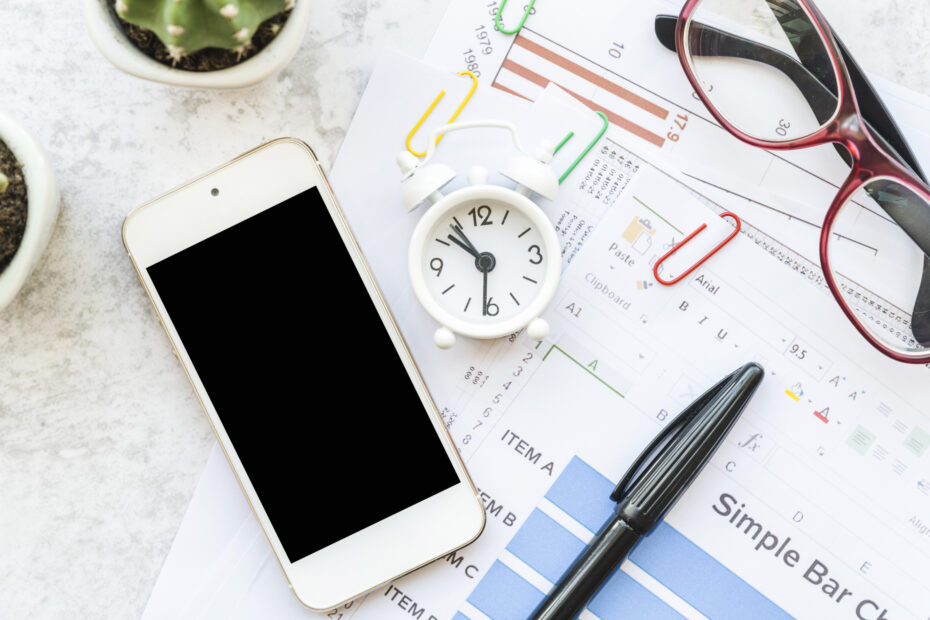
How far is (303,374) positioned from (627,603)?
343mm

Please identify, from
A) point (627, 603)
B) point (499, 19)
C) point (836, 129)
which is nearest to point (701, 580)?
point (627, 603)

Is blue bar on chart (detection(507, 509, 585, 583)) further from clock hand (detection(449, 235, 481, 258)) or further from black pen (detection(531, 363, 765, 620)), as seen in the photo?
clock hand (detection(449, 235, 481, 258))

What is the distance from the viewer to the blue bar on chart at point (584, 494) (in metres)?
0.65

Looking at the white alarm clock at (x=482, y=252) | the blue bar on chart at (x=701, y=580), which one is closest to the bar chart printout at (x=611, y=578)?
the blue bar on chart at (x=701, y=580)

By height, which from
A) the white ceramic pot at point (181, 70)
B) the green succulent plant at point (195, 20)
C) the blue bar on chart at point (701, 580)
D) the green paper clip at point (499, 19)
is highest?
the green paper clip at point (499, 19)

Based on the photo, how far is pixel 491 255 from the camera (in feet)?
2.01

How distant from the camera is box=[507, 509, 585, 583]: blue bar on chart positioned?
0.65m

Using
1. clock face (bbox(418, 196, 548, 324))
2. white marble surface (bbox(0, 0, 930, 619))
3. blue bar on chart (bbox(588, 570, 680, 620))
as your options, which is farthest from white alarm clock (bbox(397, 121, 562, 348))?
blue bar on chart (bbox(588, 570, 680, 620))

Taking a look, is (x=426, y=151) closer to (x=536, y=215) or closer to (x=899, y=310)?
(x=536, y=215)

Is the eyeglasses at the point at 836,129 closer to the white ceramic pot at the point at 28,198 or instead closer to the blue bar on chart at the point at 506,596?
the blue bar on chart at the point at 506,596

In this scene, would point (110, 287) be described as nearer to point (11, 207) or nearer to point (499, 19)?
point (11, 207)

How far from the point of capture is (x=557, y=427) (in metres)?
0.65

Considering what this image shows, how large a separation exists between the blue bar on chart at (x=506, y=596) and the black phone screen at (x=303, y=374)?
0.10m

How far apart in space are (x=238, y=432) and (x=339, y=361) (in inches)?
4.2
